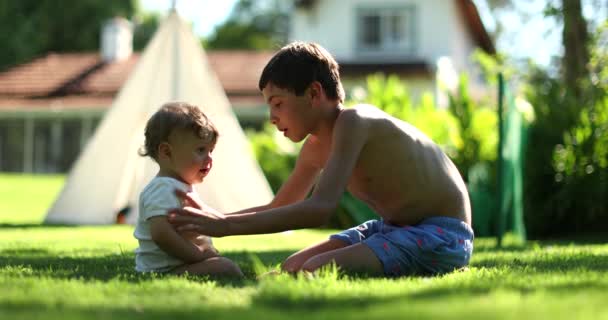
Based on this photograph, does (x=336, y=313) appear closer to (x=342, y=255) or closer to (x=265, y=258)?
(x=342, y=255)

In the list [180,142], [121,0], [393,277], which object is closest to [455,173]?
[393,277]

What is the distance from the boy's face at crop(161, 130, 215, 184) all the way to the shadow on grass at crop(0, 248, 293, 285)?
461 millimetres

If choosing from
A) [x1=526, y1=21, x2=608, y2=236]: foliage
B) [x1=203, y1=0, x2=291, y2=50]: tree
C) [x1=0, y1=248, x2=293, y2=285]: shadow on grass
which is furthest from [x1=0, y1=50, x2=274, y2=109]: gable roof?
[x1=0, y1=248, x2=293, y2=285]: shadow on grass

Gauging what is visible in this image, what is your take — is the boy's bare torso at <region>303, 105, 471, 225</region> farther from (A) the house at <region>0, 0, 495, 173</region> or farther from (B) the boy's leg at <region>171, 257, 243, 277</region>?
(A) the house at <region>0, 0, 495, 173</region>

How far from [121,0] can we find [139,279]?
40.8 meters

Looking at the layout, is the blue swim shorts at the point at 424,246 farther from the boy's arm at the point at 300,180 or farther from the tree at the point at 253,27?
the tree at the point at 253,27

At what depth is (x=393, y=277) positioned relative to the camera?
368cm

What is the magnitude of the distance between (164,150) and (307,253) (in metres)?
0.77

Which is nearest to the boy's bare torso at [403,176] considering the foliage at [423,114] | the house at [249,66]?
the foliage at [423,114]

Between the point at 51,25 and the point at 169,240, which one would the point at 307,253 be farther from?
the point at 51,25

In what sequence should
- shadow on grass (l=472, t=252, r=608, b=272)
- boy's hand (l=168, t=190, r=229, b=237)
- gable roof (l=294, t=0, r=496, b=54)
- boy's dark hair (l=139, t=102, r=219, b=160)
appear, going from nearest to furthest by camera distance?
1. boy's hand (l=168, t=190, r=229, b=237)
2. boy's dark hair (l=139, t=102, r=219, b=160)
3. shadow on grass (l=472, t=252, r=608, b=272)
4. gable roof (l=294, t=0, r=496, b=54)

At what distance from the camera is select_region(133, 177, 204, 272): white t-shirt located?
377cm

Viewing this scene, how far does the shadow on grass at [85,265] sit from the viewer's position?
3586 millimetres

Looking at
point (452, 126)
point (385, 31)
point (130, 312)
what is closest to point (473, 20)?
point (385, 31)
